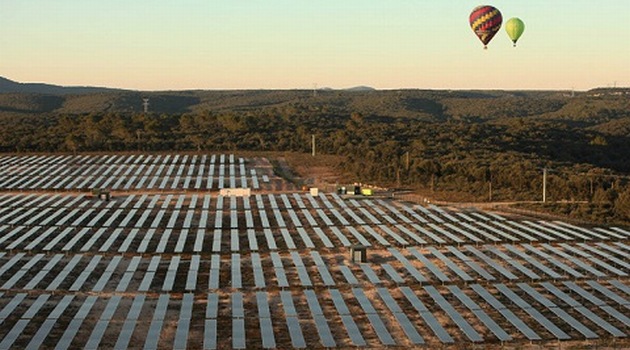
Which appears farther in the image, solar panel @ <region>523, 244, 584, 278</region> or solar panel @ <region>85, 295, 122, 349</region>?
solar panel @ <region>523, 244, 584, 278</region>

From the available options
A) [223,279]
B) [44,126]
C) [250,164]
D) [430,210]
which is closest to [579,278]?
[223,279]

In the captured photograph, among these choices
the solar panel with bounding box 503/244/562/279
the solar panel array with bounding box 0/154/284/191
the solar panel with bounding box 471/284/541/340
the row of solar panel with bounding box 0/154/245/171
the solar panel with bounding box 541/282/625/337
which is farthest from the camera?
the row of solar panel with bounding box 0/154/245/171

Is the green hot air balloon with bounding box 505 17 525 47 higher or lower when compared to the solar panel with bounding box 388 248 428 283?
higher

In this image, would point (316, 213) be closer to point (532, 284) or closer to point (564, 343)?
point (532, 284)

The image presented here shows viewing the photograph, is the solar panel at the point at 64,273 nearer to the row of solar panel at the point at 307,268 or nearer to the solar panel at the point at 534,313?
the row of solar panel at the point at 307,268

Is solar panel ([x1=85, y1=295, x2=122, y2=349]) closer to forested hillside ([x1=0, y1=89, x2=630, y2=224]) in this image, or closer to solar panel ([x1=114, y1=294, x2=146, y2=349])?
solar panel ([x1=114, y1=294, x2=146, y2=349])

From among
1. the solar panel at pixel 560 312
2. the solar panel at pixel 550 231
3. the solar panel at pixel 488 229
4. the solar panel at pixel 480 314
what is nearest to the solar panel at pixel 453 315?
the solar panel at pixel 480 314

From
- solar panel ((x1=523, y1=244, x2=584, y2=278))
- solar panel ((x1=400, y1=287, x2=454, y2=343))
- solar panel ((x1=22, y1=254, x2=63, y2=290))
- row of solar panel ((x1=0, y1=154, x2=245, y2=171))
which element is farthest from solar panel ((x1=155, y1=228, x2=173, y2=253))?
row of solar panel ((x1=0, y1=154, x2=245, y2=171))

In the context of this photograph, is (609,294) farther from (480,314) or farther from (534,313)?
(480,314)
